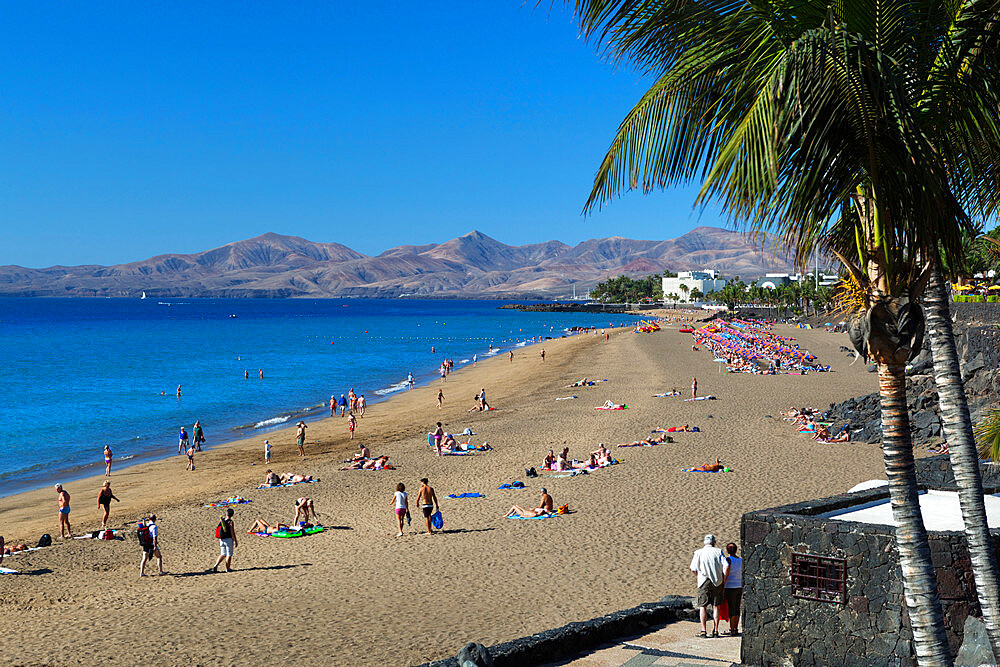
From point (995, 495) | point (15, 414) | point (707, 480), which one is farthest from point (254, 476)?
point (15, 414)

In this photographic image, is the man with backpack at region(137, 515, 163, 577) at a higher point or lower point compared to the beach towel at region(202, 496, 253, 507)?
higher

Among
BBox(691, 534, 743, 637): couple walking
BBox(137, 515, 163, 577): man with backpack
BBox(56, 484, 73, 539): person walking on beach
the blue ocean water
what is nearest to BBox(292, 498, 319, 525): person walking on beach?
BBox(137, 515, 163, 577): man with backpack

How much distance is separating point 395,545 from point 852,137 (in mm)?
14110

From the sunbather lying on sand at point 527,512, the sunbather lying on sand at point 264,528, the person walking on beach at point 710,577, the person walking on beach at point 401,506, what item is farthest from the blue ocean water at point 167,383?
the person walking on beach at point 710,577

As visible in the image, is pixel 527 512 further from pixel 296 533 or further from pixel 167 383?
pixel 167 383

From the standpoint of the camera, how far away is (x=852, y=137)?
3766 millimetres

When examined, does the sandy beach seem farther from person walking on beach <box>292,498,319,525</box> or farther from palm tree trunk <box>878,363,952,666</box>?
palm tree trunk <box>878,363,952,666</box>

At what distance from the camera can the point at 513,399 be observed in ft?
136

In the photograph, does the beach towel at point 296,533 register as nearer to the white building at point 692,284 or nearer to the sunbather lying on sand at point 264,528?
the sunbather lying on sand at point 264,528

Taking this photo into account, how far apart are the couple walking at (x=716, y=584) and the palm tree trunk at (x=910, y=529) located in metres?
5.56

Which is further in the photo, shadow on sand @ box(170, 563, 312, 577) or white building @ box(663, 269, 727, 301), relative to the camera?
white building @ box(663, 269, 727, 301)

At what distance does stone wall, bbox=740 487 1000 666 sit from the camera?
725cm

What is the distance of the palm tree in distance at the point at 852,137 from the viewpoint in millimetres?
3561

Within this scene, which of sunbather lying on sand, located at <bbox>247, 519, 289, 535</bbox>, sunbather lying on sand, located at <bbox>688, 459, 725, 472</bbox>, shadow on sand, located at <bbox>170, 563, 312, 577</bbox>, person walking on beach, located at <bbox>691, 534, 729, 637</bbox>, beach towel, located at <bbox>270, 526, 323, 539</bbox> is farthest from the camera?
sunbather lying on sand, located at <bbox>688, 459, 725, 472</bbox>
